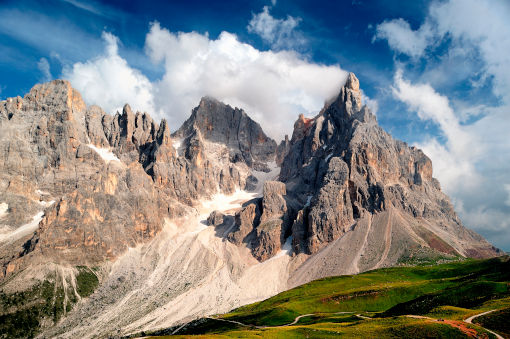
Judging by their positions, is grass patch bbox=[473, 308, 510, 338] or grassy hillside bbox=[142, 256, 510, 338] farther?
grassy hillside bbox=[142, 256, 510, 338]

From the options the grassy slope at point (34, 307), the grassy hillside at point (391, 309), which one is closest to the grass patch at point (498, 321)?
the grassy hillside at point (391, 309)

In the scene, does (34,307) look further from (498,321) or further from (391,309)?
(498,321)

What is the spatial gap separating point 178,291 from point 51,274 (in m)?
65.5

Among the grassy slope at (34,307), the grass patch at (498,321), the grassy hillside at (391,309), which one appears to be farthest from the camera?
the grassy slope at (34,307)

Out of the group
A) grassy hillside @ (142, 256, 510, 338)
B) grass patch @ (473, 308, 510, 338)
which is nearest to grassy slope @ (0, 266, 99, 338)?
grassy hillside @ (142, 256, 510, 338)

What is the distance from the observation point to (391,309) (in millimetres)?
75688

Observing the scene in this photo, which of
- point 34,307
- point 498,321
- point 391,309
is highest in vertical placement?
point 498,321

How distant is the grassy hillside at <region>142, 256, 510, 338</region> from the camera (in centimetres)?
4981

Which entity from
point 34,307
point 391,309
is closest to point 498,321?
point 391,309

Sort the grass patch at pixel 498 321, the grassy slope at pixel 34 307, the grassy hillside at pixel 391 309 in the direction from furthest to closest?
1. the grassy slope at pixel 34 307
2. the grassy hillside at pixel 391 309
3. the grass patch at pixel 498 321

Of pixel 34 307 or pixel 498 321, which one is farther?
pixel 34 307

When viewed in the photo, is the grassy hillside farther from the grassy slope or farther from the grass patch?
the grassy slope

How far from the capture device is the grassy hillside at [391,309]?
49.8 m

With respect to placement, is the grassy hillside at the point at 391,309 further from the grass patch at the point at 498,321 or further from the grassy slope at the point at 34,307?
the grassy slope at the point at 34,307
